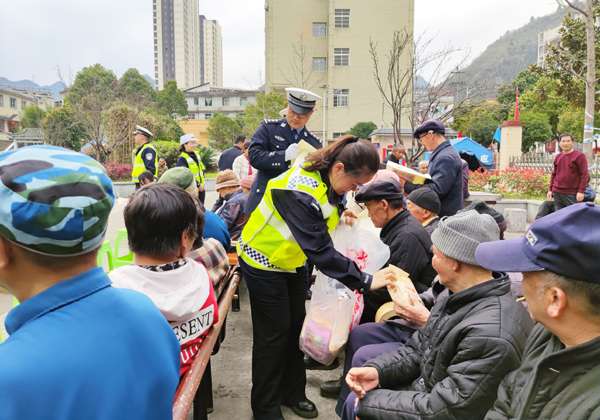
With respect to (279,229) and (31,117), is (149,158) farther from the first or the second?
(31,117)

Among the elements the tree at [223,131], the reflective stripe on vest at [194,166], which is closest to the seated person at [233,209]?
the reflective stripe on vest at [194,166]

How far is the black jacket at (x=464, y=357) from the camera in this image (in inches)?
67.1

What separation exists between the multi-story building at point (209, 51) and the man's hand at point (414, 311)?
127921mm

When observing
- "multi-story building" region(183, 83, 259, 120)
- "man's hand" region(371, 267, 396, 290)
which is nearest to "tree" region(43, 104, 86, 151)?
"man's hand" region(371, 267, 396, 290)

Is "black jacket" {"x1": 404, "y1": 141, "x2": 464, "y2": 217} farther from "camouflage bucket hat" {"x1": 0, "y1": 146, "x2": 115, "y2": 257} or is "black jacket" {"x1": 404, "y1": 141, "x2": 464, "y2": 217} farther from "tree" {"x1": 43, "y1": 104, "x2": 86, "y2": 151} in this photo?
"tree" {"x1": 43, "y1": 104, "x2": 86, "y2": 151}

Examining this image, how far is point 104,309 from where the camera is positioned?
3.18 ft

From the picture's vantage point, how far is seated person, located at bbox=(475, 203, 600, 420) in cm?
126

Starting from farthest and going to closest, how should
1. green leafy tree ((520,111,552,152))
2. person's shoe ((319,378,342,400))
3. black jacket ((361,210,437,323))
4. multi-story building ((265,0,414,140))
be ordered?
1. multi-story building ((265,0,414,140))
2. green leafy tree ((520,111,552,152))
3. person's shoe ((319,378,342,400))
4. black jacket ((361,210,437,323))

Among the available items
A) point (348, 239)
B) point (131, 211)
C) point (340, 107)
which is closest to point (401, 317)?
point (348, 239)

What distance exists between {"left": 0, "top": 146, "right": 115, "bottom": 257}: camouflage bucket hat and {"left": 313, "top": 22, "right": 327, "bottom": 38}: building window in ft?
127

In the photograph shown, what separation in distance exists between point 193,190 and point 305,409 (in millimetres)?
1683

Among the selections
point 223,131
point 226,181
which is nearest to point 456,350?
point 226,181

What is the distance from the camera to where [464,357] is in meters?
1.75

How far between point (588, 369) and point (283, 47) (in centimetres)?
3759
